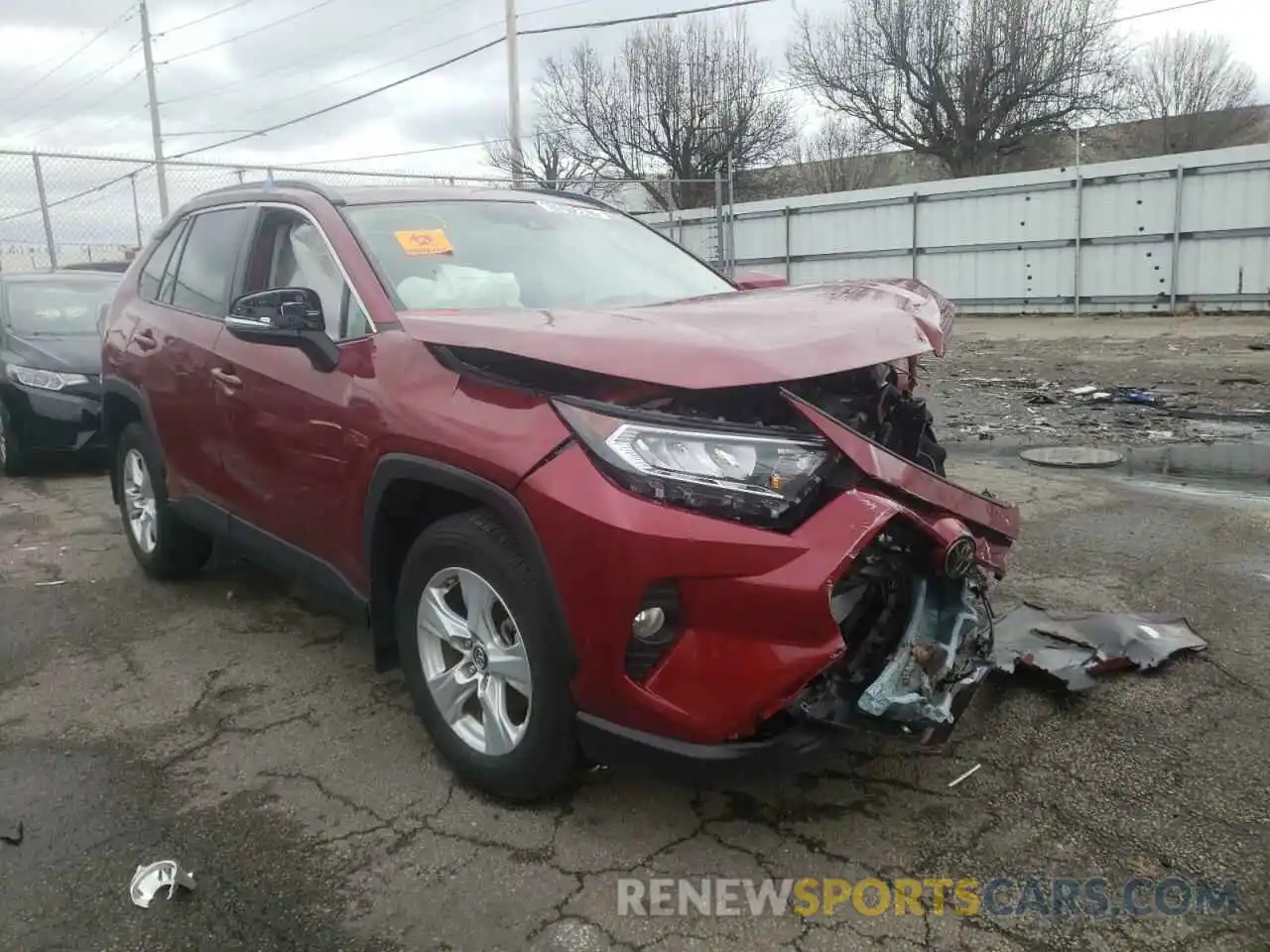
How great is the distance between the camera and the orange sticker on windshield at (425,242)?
332 cm

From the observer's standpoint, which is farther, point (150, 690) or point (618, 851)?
point (150, 690)

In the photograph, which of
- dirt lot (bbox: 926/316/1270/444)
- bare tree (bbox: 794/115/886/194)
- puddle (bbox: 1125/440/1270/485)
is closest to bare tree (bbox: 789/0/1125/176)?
bare tree (bbox: 794/115/886/194)

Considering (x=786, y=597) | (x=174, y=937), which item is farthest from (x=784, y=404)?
(x=174, y=937)

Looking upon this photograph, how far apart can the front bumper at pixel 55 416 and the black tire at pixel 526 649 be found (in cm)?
554

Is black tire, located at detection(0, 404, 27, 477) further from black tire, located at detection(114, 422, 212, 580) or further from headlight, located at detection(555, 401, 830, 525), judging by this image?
headlight, located at detection(555, 401, 830, 525)

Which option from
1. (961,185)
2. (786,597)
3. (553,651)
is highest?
(961,185)

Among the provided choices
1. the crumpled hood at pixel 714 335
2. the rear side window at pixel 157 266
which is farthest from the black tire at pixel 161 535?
the crumpled hood at pixel 714 335

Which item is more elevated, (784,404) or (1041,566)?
(784,404)

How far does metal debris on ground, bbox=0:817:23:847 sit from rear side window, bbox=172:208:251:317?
79.3 inches

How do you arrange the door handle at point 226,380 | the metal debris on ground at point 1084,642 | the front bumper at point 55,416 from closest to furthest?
1. the metal debris on ground at point 1084,642
2. the door handle at point 226,380
3. the front bumper at point 55,416

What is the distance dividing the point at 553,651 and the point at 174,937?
44.1 inches

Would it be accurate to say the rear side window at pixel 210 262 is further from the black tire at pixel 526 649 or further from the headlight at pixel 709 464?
the headlight at pixel 709 464

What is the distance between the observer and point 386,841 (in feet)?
8.64

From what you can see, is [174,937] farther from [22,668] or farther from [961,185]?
[961,185]
